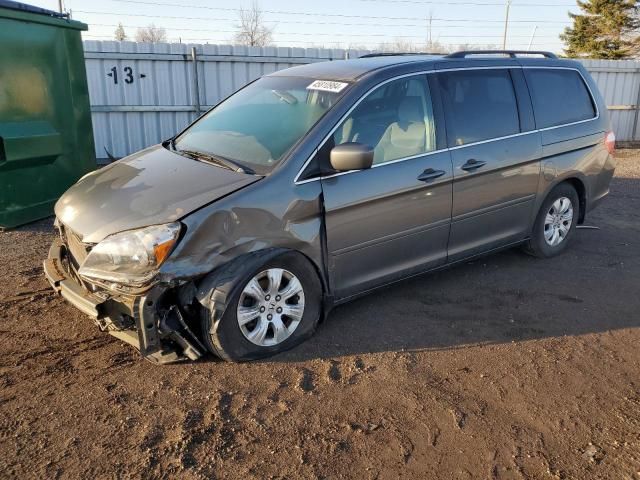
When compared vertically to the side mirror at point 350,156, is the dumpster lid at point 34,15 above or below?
above

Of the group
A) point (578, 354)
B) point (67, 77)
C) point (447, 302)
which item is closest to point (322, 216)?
point (447, 302)

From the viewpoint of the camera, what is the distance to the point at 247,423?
3.13 meters

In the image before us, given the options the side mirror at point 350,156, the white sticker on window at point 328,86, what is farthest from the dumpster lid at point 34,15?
the side mirror at point 350,156

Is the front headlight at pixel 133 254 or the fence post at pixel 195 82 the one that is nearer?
the front headlight at pixel 133 254

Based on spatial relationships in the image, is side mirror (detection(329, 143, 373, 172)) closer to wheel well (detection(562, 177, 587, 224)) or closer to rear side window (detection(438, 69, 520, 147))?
rear side window (detection(438, 69, 520, 147))

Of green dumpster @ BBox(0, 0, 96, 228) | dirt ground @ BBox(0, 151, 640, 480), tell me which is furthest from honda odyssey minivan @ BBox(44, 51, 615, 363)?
green dumpster @ BBox(0, 0, 96, 228)

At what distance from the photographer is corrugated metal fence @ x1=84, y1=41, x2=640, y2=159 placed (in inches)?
426

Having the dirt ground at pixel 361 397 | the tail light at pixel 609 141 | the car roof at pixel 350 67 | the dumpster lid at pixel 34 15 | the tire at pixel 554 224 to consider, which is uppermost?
the dumpster lid at pixel 34 15

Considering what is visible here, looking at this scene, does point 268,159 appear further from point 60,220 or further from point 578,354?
point 578,354

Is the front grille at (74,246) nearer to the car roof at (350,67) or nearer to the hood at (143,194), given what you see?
the hood at (143,194)

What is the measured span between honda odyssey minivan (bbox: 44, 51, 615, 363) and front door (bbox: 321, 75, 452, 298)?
11 millimetres

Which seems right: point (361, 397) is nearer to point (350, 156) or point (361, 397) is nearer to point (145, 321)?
point (145, 321)

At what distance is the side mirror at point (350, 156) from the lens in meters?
3.81

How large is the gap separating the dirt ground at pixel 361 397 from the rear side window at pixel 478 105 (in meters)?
1.36
